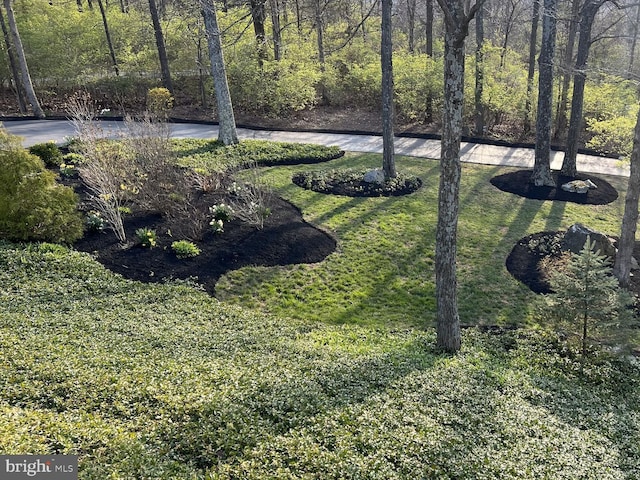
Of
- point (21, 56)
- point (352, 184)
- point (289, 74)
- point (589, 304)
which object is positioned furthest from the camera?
point (289, 74)

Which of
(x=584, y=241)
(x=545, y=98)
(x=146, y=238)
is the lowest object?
(x=584, y=241)

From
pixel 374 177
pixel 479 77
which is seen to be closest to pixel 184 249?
pixel 374 177

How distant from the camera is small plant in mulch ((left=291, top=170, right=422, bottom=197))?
1107 cm

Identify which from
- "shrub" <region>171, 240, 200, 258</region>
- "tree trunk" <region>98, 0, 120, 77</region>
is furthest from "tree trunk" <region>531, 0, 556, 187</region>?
"tree trunk" <region>98, 0, 120, 77</region>

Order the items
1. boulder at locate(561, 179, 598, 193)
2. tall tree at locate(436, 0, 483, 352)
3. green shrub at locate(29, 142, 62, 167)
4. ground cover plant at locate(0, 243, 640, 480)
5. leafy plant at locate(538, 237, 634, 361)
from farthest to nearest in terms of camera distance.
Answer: boulder at locate(561, 179, 598, 193)
green shrub at locate(29, 142, 62, 167)
leafy plant at locate(538, 237, 634, 361)
tall tree at locate(436, 0, 483, 352)
ground cover plant at locate(0, 243, 640, 480)

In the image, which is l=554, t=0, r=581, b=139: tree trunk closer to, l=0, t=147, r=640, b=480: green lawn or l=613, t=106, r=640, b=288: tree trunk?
l=613, t=106, r=640, b=288: tree trunk

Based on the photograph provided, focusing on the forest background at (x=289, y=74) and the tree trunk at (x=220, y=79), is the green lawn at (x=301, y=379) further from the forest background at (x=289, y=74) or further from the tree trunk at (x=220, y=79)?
the forest background at (x=289, y=74)

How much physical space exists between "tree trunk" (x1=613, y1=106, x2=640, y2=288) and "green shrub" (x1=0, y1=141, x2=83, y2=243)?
9.16 meters

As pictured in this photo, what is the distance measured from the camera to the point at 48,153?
11.0 metres

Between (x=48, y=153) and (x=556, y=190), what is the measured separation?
1252 cm

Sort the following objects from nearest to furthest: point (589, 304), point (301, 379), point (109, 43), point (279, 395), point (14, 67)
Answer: point (279, 395)
point (301, 379)
point (589, 304)
point (14, 67)
point (109, 43)

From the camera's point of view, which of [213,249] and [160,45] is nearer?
[213,249]

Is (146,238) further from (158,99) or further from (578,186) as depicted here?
(158,99)

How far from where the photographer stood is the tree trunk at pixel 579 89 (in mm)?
10859
